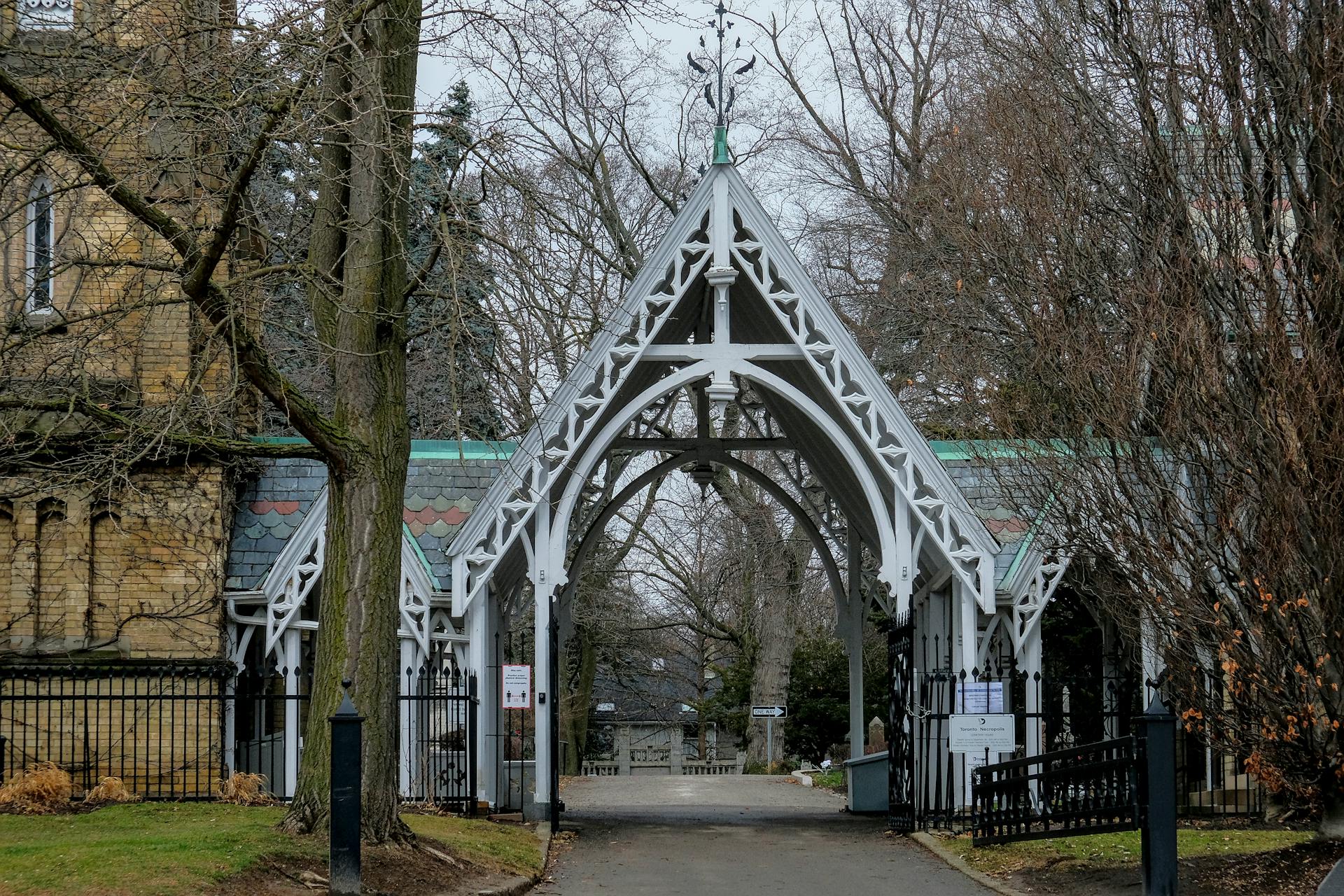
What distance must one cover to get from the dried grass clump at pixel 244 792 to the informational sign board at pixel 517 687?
2731 millimetres

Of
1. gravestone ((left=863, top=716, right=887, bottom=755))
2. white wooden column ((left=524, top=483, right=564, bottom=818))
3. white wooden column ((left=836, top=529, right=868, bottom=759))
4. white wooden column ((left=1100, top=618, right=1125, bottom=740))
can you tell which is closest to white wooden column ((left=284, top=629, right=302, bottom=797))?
white wooden column ((left=524, top=483, right=564, bottom=818))

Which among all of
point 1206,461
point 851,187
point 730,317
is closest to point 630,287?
point 730,317

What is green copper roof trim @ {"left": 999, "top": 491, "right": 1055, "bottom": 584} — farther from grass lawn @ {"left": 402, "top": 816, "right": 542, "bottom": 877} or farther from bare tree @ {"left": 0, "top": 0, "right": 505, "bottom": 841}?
bare tree @ {"left": 0, "top": 0, "right": 505, "bottom": 841}

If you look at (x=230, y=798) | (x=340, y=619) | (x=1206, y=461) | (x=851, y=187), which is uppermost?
(x=851, y=187)

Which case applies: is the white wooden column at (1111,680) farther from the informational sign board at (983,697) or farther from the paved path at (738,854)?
the paved path at (738,854)

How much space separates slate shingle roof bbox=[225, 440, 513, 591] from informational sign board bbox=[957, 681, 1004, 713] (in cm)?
629

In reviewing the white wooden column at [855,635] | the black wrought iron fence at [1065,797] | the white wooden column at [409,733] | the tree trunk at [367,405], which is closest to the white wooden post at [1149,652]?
the black wrought iron fence at [1065,797]

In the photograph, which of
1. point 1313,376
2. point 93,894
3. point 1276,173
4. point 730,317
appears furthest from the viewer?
point 730,317

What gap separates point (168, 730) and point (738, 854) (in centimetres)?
790

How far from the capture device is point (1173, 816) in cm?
1159

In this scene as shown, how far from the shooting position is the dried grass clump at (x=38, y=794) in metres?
15.2

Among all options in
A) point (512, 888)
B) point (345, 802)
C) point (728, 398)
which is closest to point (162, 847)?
point (345, 802)

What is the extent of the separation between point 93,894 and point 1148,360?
9598mm

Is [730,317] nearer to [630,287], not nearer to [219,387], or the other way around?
[630,287]
